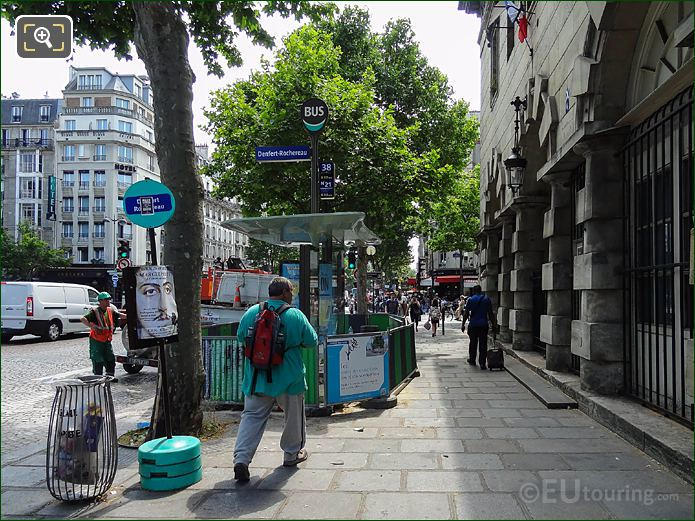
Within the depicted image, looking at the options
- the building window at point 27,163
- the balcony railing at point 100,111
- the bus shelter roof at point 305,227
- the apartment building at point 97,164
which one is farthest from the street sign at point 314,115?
the building window at point 27,163

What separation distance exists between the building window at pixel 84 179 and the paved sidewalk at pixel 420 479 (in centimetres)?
5772

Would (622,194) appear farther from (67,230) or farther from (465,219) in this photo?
(67,230)

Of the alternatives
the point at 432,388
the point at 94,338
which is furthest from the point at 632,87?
the point at 94,338

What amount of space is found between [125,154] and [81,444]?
6115cm

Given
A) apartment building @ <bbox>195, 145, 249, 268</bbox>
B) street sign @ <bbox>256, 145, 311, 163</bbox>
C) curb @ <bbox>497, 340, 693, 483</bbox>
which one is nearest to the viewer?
curb @ <bbox>497, 340, 693, 483</bbox>

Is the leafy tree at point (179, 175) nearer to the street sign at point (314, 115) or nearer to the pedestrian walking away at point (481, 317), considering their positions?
the street sign at point (314, 115)

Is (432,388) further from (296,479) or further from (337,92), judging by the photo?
(337,92)

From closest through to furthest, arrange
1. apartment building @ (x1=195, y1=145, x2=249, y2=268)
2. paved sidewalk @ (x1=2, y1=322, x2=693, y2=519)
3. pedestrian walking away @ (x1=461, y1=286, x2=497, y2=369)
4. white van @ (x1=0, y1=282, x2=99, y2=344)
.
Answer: paved sidewalk @ (x1=2, y1=322, x2=693, y2=519) < pedestrian walking away @ (x1=461, y1=286, x2=497, y2=369) < white van @ (x1=0, y1=282, x2=99, y2=344) < apartment building @ (x1=195, y1=145, x2=249, y2=268)

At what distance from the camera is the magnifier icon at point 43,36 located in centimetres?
537

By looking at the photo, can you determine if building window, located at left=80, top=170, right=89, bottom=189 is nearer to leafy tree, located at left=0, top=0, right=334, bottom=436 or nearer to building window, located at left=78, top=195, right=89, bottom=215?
building window, located at left=78, top=195, right=89, bottom=215

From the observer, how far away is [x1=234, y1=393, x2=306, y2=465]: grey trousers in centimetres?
502

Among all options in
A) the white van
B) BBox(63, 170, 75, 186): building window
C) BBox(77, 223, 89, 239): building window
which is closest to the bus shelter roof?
the white van

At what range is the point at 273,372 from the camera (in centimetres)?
520

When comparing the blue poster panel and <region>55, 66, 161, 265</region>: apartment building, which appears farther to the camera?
<region>55, 66, 161, 265</region>: apartment building
